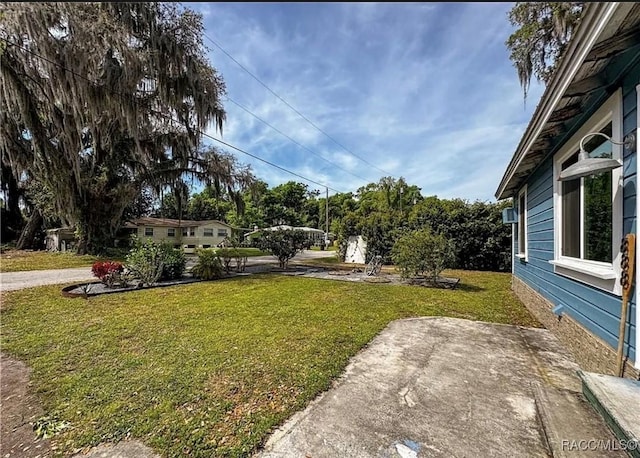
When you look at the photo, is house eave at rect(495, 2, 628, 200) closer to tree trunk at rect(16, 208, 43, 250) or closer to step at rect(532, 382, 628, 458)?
step at rect(532, 382, 628, 458)

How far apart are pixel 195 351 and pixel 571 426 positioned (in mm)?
3236

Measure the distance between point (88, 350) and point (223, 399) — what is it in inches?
82.5

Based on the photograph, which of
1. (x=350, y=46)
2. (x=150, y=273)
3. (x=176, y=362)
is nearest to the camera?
(x=350, y=46)

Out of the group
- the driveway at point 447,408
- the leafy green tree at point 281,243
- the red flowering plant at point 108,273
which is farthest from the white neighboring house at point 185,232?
the driveway at point 447,408

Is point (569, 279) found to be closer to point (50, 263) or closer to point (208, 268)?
point (208, 268)

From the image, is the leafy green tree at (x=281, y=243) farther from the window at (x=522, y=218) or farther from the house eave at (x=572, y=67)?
the house eave at (x=572, y=67)

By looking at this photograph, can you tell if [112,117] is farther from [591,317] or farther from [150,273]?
[591,317]

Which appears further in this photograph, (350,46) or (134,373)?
(134,373)

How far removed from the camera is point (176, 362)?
10.1ft

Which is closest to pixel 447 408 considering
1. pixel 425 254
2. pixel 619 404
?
pixel 619 404

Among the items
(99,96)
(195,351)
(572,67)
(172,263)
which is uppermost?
(99,96)

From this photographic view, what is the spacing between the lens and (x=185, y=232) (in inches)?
1095

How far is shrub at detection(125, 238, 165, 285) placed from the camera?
296 inches

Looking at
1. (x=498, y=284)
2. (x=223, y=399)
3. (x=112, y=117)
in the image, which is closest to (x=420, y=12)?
(x=223, y=399)
